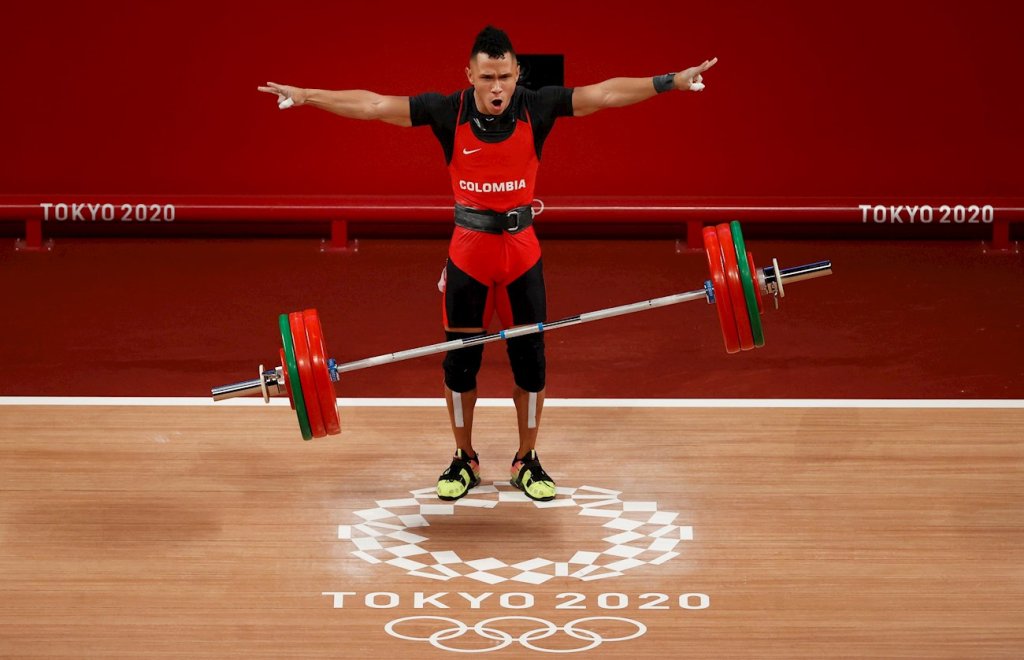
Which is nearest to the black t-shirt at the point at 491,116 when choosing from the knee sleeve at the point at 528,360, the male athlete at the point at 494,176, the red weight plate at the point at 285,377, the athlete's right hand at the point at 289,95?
→ the male athlete at the point at 494,176

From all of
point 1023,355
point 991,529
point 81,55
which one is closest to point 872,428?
point 991,529

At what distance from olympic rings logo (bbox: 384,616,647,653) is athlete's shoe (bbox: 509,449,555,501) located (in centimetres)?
80

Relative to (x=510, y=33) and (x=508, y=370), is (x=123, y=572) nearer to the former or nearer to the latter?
(x=508, y=370)

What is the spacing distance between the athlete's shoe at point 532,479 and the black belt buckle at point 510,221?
716mm

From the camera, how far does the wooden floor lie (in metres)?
3.46

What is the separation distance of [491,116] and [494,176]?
0.18 meters

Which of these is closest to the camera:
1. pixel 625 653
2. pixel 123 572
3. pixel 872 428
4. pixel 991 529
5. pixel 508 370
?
pixel 625 653

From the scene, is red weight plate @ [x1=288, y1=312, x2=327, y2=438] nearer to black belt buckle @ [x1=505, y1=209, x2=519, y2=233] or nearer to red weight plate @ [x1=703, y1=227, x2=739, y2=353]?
black belt buckle @ [x1=505, y1=209, x2=519, y2=233]

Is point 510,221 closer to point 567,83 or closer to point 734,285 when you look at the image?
point 734,285

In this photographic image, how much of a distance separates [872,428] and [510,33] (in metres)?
3.90

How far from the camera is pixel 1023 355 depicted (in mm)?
5977

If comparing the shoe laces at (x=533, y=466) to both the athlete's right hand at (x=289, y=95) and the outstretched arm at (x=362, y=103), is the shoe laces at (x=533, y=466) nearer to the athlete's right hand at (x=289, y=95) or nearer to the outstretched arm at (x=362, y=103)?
the outstretched arm at (x=362, y=103)

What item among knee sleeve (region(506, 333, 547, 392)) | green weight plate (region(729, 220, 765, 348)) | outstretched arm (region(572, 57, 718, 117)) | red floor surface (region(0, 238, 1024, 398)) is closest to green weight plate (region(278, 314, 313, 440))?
knee sleeve (region(506, 333, 547, 392))

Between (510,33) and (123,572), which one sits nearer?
(123,572)
